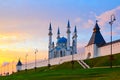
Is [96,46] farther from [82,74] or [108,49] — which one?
[82,74]

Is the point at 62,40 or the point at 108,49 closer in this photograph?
the point at 108,49

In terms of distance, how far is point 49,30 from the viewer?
580ft

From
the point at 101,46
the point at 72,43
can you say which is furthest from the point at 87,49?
the point at 72,43

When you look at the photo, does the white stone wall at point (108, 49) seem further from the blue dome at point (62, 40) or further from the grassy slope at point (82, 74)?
the blue dome at point (62, 40)

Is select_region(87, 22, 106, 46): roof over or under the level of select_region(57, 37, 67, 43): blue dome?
under

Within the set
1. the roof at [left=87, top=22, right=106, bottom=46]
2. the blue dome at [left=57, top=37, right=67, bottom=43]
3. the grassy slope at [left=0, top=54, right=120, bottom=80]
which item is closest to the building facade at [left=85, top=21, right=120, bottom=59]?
the roof at [left=87, top=22, right=106, bottom=46]

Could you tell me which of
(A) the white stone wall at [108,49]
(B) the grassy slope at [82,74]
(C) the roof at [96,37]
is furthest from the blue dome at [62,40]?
(B) the grassy slope at [82,74]

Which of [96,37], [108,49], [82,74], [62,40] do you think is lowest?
[82,74]

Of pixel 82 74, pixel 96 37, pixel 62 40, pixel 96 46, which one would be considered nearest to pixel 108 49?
pixel 96 46

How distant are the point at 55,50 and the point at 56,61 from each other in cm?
3341

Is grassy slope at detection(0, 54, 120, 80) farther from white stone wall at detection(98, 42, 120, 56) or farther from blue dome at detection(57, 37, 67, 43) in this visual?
blue dome at detection(57, 37, 67, 43)

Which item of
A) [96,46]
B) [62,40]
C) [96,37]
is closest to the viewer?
[96,46]

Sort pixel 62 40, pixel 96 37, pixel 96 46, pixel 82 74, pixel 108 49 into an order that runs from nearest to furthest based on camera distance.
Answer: pixel 82 74, pixel 108 49, pixel 96 46, pixel 96 37, pixel 62 40

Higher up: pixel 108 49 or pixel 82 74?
pixel 108 49
